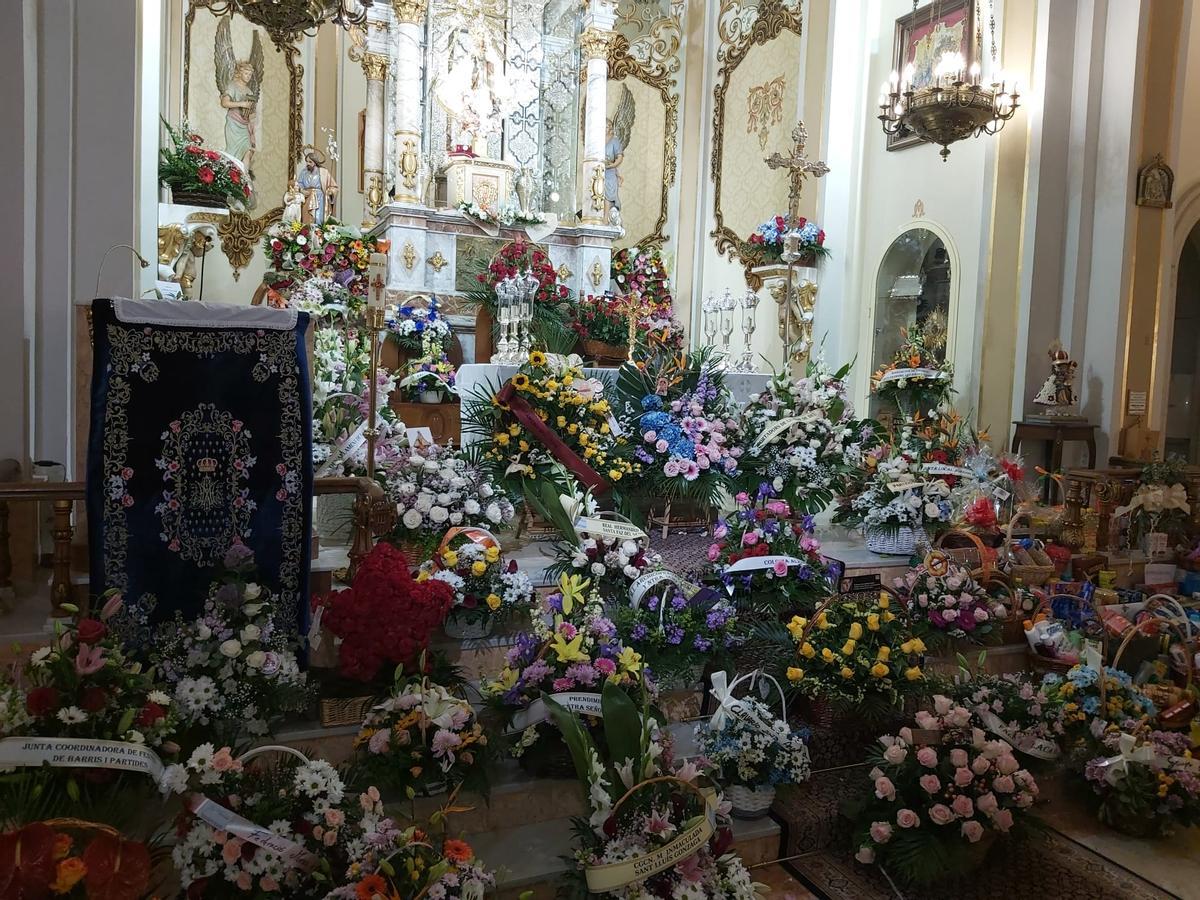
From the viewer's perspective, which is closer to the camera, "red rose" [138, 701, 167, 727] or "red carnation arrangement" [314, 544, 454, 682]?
"red rose" [138, 701, 167, 727]

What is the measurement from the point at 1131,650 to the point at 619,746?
143 inches

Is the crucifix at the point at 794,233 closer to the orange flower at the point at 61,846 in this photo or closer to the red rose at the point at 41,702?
the red rose at the point at 41,702

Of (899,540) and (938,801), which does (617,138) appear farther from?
(938,801)

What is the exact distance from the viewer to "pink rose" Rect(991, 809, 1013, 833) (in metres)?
3.02

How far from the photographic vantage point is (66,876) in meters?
1.89

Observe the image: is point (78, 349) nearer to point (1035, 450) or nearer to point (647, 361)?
point (647, 361)

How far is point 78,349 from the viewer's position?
360 centimetres

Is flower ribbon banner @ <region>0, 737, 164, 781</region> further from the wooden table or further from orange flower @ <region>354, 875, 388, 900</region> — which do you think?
the wooden table

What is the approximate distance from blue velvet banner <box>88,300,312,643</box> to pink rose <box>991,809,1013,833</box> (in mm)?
2703

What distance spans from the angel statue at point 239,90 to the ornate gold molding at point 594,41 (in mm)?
3762

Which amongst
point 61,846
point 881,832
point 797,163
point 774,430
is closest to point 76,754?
point 61,846

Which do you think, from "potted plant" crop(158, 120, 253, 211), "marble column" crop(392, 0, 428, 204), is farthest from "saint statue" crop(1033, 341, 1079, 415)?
"potted plant" crop(158, 120, 253, 211)

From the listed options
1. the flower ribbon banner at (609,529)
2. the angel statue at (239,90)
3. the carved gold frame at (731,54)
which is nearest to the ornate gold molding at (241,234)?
the angel statue at (239,90)

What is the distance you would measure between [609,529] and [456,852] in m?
2.12
